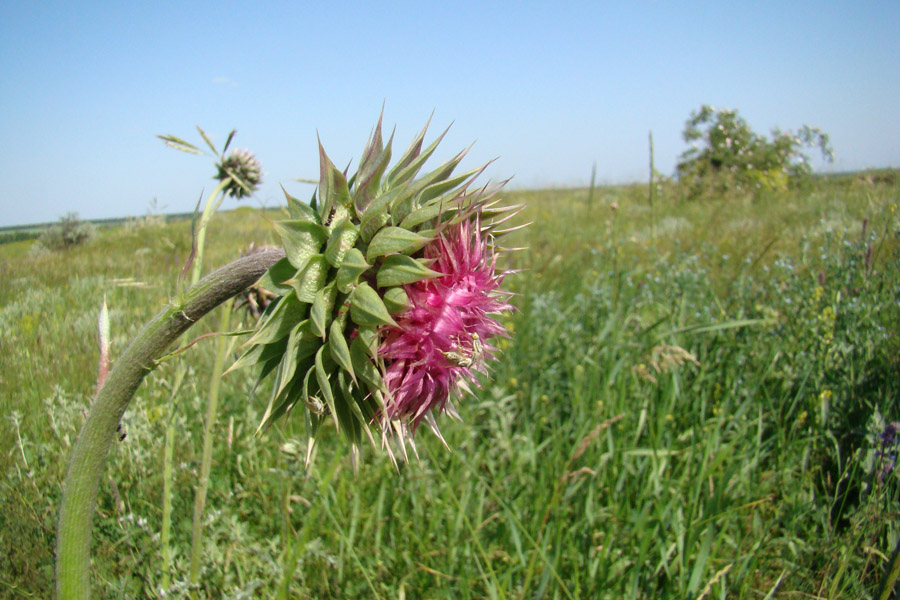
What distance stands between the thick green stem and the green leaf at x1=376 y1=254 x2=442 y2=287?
0.45 meters

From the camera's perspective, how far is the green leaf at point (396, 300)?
5.12 feet

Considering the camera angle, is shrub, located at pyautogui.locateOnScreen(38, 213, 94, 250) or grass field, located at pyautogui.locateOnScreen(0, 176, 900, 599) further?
shrub, located at pyautogui.locateOnScreen(38, 213, 94, 250)

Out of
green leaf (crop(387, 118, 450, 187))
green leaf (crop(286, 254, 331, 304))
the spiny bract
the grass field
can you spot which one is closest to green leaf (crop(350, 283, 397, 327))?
the spiny bract

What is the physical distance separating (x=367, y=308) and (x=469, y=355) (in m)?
0.37

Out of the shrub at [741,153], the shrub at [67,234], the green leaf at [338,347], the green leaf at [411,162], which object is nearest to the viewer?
the green leaf at [338,347]

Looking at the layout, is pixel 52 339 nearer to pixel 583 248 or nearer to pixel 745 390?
pixel 745 390

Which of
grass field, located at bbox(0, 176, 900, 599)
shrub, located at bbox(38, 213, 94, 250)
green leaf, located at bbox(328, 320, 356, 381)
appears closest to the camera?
green leaf, located at bbox(328, 320, 356, 381)

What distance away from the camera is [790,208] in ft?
42.6

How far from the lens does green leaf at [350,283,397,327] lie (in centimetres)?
149

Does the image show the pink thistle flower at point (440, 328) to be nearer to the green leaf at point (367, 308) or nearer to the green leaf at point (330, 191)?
the green leaf at point (367, 308)

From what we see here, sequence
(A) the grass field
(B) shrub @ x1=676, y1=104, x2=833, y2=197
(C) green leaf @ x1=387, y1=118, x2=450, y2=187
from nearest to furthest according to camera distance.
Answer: (C) green leaf @ x1=387, y1=118, x2=450, y2=187 < (A) the grass field < (B) shrub @ x1=676, y1=104, x2=833, y2=197

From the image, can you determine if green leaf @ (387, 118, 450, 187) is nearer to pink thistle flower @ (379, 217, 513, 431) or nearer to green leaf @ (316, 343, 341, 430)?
pink thistle flower @ (379, 217, 513, 431)

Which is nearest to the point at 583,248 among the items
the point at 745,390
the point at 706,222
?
the point at 706,222

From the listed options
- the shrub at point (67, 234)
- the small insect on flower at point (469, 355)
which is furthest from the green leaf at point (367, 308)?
the shrub at point (67, 234)
